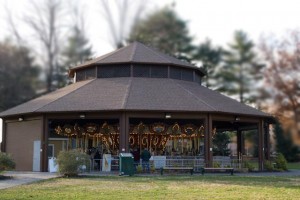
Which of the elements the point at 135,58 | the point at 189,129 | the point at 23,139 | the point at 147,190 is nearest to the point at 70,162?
the point at 147,190

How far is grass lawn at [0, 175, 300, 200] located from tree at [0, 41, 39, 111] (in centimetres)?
3648

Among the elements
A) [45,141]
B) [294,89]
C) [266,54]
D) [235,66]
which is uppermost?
[235,66]

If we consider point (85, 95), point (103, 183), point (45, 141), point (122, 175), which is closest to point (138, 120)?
point (85, 95)

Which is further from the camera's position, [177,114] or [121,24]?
[121,24]

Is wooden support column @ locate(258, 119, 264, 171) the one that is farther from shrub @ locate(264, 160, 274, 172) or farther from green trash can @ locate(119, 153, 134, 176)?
green trash can @ locate(119, 153, 134, 176)

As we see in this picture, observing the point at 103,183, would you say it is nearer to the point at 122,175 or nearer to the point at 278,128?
the point at 122,175

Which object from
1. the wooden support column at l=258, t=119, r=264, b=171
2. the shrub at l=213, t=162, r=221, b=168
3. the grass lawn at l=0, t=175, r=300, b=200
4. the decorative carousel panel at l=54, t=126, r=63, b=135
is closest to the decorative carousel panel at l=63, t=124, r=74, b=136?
the decorative carousel panel at l=54, t=126, r=63, b=135

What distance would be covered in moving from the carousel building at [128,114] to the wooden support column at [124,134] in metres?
0.01

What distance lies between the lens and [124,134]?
2919 cm

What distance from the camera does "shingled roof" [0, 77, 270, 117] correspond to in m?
30.1

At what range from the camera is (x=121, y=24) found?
→ 200 ft

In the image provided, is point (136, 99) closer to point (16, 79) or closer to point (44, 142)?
point (44, 142)

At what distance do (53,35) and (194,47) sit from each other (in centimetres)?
1950

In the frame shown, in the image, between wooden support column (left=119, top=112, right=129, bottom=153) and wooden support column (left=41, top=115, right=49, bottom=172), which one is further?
wooden support column (left=41, top=115, right=49, bottom=172)
